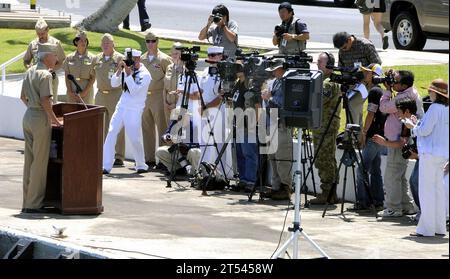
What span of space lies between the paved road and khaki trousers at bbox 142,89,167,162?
27.4ft

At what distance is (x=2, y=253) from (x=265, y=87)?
4704mm

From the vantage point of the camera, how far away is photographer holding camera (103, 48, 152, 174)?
61.2 feet

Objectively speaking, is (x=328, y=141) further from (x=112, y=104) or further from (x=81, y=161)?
(x=112, y=104)

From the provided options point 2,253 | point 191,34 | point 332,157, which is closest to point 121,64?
point 332,157

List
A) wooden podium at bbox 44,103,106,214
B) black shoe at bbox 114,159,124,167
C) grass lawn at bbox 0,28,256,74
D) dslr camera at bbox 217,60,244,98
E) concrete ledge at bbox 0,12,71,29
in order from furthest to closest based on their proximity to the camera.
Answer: concrete ledge at bbox 0,12,71,29 → grass lawn at bbox 0,28,256,74 → black shoe at bbox 114,159,124,167 → dslr camera at bbox 217,60,244,98 → wooden podium at bbox 44,103,106,214

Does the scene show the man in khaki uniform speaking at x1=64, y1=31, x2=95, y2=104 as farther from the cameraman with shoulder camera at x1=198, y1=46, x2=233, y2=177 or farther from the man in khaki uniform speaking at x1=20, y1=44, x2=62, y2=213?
the man in khaki uniform speaking at x1=20, y1=44, x2=62, y2=213

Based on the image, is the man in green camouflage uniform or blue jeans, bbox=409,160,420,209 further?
the man in green camouflage uniform

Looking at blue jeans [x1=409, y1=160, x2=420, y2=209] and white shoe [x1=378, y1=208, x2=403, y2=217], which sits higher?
blue jeans [x1=409, y1=160, x2=420, y2=209]

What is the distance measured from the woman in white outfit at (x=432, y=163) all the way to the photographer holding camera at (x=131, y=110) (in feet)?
18.4

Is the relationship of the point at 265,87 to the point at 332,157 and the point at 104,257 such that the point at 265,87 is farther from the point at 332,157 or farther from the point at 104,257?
the point at 104,257

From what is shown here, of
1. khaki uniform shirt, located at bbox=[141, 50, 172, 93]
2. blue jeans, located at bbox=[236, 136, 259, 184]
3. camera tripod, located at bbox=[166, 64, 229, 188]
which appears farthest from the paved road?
blue jeans, located at bbox=[236, 136, 259, 184]

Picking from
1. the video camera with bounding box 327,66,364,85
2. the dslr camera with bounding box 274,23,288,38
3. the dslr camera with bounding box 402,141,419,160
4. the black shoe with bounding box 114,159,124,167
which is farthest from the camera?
the black shoe with bounding box 114,159,124,167

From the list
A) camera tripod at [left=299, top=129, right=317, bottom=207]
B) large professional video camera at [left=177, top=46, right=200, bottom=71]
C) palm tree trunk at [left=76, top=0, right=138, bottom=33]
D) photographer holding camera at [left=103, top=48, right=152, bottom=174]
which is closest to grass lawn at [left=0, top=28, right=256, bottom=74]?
palm tree trunk at [left=76, top=0, right=138, bottom=33]

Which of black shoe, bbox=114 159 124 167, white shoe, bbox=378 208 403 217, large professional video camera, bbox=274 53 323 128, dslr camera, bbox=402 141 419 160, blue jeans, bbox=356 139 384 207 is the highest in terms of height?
large professional video camera, bbox=274 53 323 128
